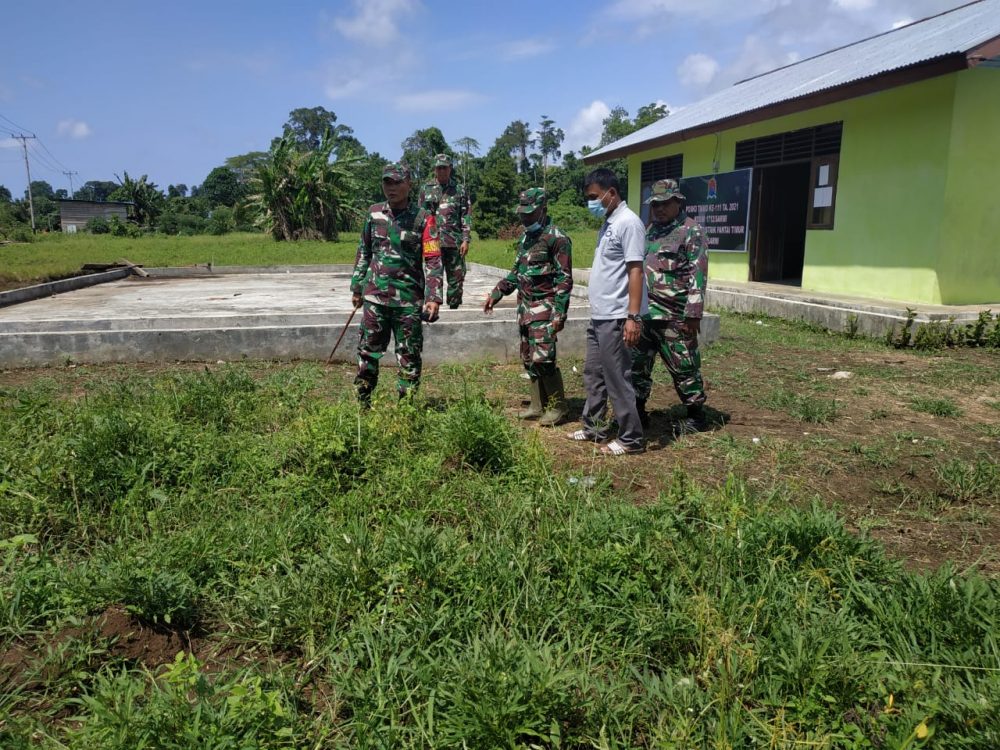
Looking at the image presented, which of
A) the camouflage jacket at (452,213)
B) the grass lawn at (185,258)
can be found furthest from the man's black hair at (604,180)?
the grass lawn at (185,258)

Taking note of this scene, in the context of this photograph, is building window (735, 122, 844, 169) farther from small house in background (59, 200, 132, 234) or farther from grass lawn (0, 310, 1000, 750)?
small house in background (59, 200, 132, 234)

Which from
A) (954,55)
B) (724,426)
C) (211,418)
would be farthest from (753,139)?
(211,418)

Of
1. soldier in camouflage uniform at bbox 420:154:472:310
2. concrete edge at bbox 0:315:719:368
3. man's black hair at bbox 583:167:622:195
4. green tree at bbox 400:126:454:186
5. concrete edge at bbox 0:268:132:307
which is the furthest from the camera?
green tree at bbox 400:126:454:186

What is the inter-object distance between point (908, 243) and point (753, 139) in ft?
13.0

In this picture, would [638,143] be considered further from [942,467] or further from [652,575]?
[652,575]

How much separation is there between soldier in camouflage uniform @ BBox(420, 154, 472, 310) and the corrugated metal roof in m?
5.14

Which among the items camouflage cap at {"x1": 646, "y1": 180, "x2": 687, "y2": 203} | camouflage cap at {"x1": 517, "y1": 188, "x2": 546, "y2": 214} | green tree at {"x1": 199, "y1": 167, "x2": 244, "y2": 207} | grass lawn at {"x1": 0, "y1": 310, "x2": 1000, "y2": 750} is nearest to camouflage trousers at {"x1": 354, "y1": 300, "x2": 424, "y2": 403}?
grass lawn at {"x1": 0, "y1": 310, "x2": 1000, "y2": 750}

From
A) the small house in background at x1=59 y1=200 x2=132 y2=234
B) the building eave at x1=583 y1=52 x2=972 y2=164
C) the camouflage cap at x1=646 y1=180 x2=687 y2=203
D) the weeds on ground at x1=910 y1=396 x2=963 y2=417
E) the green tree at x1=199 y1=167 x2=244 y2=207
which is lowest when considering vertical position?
the weeds on ground at x1=910 y1=396 x2=963 y2=417

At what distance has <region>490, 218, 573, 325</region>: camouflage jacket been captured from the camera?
190 inches

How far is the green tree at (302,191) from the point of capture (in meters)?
31.1

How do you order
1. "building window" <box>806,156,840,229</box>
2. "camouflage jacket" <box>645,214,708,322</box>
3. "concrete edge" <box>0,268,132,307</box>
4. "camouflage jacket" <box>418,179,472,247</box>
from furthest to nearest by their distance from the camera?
"concrete edge" <box>0,268,132,307</box> → "building window" <box>806,156,840,229</box> → "camouflage jacket" <box>418,179,472,247</box> → "camouflage jacket" <box>645,214,708,322</box>

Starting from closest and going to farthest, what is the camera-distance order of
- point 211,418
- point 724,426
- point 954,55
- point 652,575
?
point 652,575
point 211,418
point 724,426
point 954,55

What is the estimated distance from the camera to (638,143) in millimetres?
14242

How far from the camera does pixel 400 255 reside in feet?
15.8
